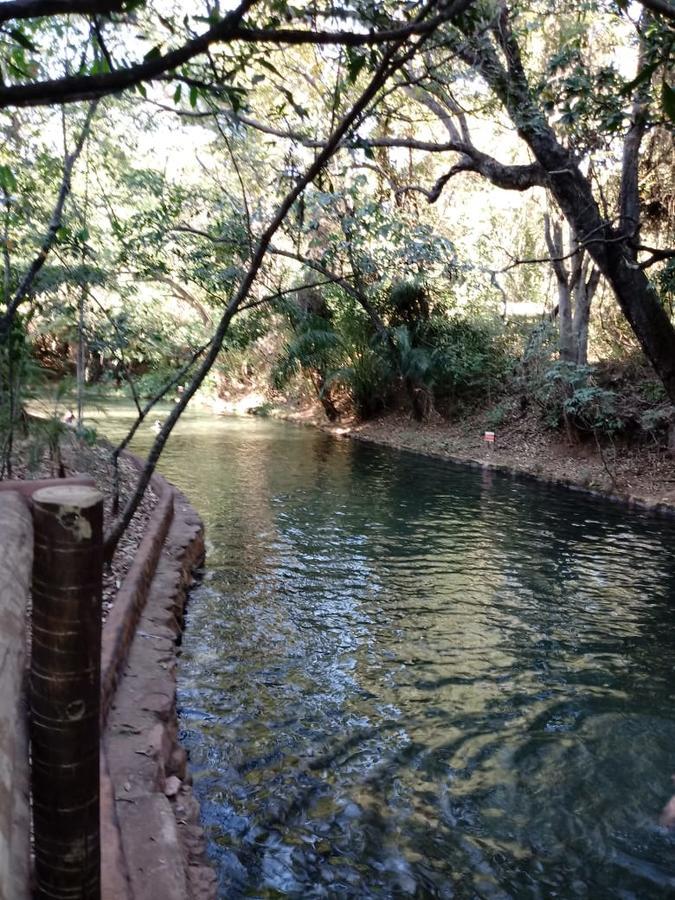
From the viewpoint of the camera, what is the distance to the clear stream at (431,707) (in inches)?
137

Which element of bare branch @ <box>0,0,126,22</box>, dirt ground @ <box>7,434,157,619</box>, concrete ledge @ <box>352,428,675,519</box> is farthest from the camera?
concrete ledge @ <box>352,428,675,519</box>

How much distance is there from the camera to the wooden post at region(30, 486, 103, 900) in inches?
65.2

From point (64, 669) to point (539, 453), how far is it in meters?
15.1

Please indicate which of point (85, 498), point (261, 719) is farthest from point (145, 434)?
point (85, 498)

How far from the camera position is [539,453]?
15953 mm

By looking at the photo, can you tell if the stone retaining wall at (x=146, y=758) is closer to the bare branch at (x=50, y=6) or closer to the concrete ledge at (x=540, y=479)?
the bare branch at (x=50, y=6)

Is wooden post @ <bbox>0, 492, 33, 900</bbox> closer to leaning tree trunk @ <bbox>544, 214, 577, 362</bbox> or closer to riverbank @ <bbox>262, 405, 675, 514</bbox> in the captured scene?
riverbank @ <bbox>262, 405, 675, 514</bbox>

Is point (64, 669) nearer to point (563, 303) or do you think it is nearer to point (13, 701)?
point (13, 701)

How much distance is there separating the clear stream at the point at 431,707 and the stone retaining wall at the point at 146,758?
0.22 meters

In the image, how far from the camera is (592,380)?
1559 centimetres

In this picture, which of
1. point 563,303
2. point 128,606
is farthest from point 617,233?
point 128,606

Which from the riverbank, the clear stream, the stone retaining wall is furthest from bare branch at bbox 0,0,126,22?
the riverbank

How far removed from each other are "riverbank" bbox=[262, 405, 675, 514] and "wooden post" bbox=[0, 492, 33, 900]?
11.8m

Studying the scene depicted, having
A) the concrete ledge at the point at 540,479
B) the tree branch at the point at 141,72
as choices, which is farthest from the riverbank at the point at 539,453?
the tree branch at the point at 141,72
